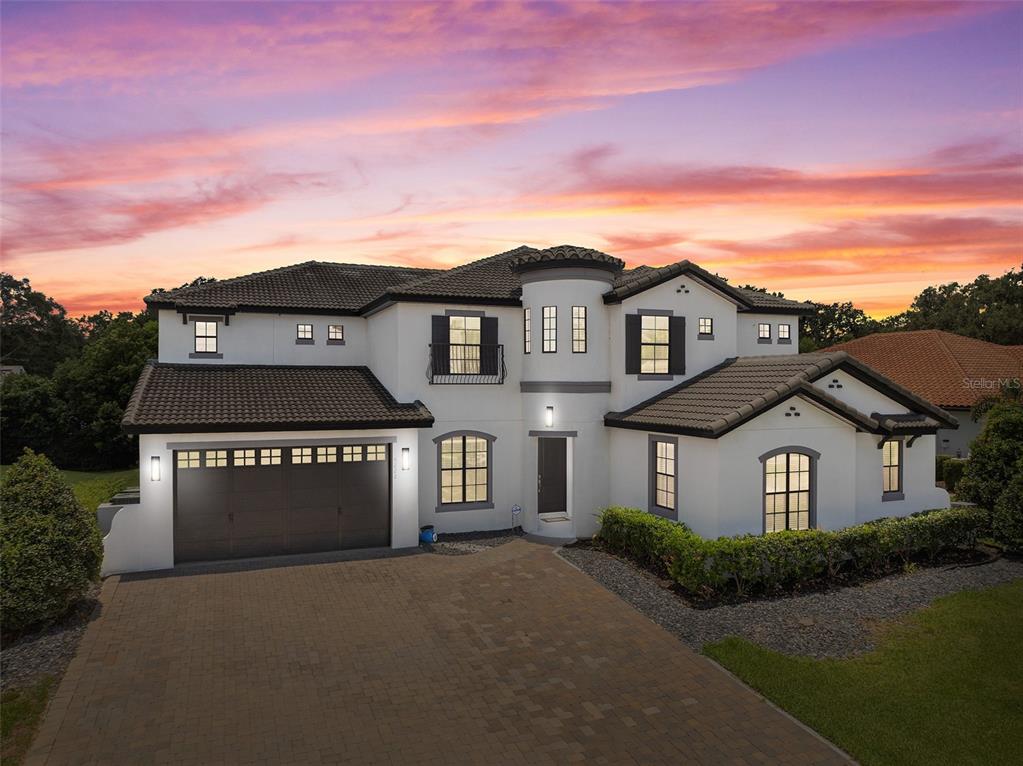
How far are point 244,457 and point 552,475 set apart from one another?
8275 millimetres

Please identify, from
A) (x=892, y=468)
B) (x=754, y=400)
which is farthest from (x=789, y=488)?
(x=892, y=468)

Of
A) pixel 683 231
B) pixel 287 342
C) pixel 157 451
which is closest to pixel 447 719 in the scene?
pixel 157 451

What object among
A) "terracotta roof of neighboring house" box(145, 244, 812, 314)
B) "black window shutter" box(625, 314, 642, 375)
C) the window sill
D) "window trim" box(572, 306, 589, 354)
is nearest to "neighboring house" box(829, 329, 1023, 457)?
"terracotta roof of neighboring house" box(145, 244, 812, 314)

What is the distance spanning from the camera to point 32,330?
224 feet

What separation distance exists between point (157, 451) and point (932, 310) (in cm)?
6483

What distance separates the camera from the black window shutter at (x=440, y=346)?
1792 centimetres

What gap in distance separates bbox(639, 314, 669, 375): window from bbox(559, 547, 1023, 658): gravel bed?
5.58 meters

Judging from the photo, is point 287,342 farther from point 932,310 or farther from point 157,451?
point 932,310

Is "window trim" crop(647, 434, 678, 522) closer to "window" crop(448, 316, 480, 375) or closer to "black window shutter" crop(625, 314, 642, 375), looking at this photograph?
"black window shutter" crop(625, 314, 642, 375)

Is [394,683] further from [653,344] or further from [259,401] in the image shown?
[653,344]

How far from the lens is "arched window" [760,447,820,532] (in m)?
14.9

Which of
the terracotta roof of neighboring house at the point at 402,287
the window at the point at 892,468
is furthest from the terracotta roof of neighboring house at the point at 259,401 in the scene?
the window at the point at 892,468

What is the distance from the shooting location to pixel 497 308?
1862cm

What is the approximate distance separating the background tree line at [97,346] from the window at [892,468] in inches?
248
